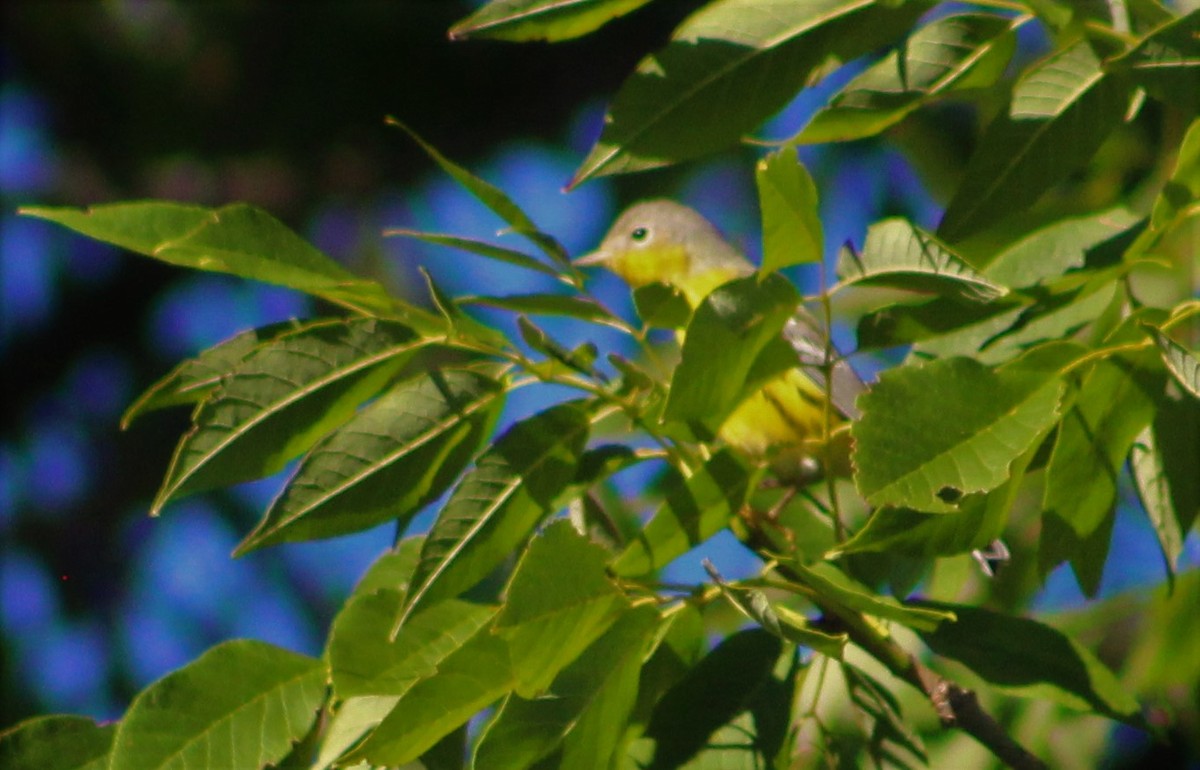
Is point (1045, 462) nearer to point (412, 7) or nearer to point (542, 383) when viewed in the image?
point (542, 383)

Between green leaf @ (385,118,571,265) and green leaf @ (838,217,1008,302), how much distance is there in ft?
1.25

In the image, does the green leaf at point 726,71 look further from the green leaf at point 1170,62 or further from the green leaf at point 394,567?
the green leaf at point 394,567

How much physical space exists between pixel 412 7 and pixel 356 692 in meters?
6.42

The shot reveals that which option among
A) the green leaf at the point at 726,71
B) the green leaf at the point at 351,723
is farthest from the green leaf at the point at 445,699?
the green leaf at the point at 726,71

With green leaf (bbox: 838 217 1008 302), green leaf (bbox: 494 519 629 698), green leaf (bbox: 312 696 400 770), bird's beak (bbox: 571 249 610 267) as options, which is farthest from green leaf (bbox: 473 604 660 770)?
bird's beak (bbox: 571 249 610 267)

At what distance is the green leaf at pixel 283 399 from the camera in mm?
1400

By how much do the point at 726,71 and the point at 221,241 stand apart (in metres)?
0.62

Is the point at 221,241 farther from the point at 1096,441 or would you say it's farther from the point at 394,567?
the point at 1096,441

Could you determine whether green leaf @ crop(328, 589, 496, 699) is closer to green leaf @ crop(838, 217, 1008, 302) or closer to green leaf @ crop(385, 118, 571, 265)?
green leaf @ crop(385, 118, 571, 265)

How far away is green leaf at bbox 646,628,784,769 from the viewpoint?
5.26ft

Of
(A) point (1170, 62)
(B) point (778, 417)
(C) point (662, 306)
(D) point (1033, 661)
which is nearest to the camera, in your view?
(A) point (1170, 62)

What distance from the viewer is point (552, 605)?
1305 millimetres

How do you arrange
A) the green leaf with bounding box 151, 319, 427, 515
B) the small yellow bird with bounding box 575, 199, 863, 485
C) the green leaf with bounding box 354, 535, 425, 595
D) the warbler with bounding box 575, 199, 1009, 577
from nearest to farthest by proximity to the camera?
the green leaf with bounding box 151, 319, 427, 515 < the green leaf with bounding box 354, 535, 425, 595 < the warbler with bounding box 575, 199, 1009, 577 < the small yellow bird with bounding box 575, 199, 863, 485

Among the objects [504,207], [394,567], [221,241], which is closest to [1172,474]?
[504,207]
